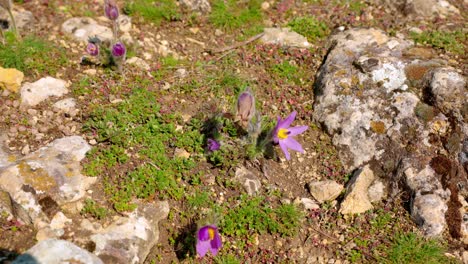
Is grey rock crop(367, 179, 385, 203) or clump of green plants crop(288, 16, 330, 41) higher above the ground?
clump of green plants crop(288, 16, 330, 41)

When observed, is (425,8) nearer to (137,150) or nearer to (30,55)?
(137,150)

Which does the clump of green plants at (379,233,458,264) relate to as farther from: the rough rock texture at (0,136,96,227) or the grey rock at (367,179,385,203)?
the rough rock texture at (0,136,96,227)

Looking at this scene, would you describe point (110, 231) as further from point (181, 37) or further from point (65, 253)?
point (181, 37)

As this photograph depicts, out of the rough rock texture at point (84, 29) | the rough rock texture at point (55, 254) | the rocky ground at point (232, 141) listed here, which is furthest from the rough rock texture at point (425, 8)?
the rough rock texture at point (55, 254)

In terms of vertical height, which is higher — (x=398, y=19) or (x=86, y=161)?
(x=398, y=19)

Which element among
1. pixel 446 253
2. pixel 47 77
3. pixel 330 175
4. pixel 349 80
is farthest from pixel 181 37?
pixel 446 253

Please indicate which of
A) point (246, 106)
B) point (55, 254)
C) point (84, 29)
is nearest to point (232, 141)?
point (246, 106)

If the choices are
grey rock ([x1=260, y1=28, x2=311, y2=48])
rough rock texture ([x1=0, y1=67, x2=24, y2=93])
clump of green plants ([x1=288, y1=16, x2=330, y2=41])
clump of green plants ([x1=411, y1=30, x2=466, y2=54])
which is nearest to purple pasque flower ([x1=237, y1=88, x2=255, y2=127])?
grey rock ([x1=260, y1=28, x2=311, y2=48])
